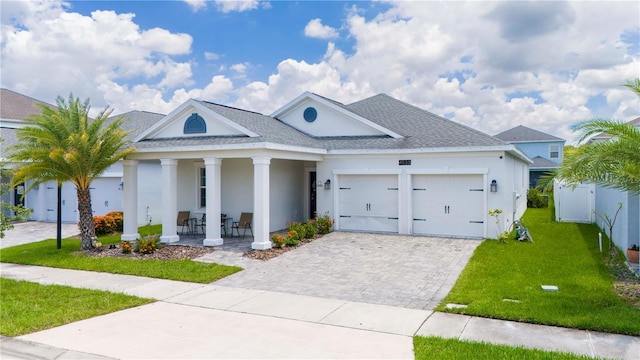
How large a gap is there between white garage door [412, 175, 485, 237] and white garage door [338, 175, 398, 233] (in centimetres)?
83

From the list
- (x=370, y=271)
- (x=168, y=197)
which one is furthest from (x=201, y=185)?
(x=370, y=271)

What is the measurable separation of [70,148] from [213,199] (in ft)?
14.2

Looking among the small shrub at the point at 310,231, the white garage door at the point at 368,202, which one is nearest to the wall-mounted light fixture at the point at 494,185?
the white garage door at the point at 368,202

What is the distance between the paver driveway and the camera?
8367mm

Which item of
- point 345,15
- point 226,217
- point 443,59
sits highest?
point 345,15

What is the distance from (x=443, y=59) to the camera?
16.8m

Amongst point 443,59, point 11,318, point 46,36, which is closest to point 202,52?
point 46,36

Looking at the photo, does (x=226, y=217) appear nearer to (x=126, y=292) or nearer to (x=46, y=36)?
(x=126, y=292)

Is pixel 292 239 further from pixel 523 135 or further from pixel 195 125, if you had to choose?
pixel 523 135

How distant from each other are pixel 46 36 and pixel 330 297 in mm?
14343

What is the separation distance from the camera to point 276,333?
6.18 m

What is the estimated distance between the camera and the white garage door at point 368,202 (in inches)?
612

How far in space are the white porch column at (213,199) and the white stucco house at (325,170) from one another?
3cm

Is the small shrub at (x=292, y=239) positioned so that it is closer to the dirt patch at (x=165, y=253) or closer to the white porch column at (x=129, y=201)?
the dirt patch at (x=165, y=253)
